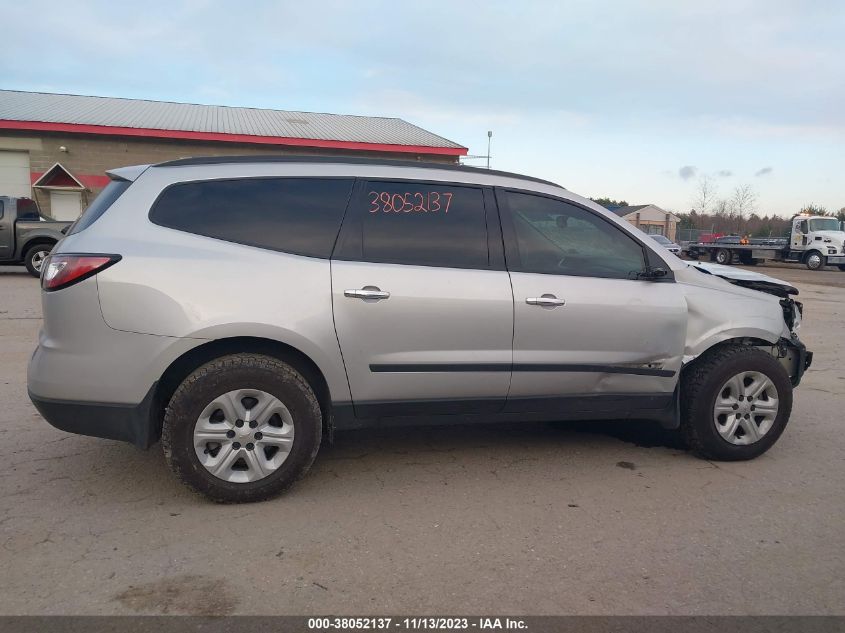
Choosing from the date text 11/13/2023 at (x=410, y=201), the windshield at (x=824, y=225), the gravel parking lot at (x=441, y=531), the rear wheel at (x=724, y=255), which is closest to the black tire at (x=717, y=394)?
the gravel parking lot at (x=441, y=531)

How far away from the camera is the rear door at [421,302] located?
3604 mm

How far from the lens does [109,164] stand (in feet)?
75.9

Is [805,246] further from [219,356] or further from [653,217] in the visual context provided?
[653,217]

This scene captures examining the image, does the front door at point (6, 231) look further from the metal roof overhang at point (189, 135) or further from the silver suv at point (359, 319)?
the silver suv at point (359, 319)

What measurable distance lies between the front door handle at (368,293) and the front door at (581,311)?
785 millimetres

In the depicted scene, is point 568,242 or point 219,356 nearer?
point 219,356

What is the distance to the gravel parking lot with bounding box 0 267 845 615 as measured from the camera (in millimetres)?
2730

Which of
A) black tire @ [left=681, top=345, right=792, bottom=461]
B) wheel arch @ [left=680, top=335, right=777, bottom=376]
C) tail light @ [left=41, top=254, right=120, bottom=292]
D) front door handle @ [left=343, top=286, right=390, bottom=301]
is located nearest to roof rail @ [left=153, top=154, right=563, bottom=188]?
tail light @ [left=41, top=254, right=120, bottom=292]

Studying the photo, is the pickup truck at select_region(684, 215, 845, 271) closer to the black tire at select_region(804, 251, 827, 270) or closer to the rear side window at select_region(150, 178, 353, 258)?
the black tire at select_region(804, 251, 827, 270)

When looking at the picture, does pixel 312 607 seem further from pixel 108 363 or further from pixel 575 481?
pixel 575 481

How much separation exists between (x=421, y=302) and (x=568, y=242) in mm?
1084

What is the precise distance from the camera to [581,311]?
392 centimetres

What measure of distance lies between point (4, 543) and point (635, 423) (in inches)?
163

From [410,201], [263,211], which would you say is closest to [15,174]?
[263,211]
